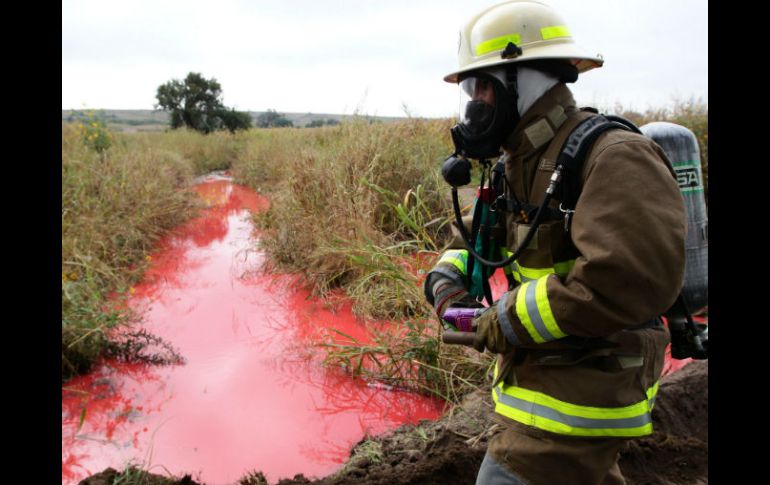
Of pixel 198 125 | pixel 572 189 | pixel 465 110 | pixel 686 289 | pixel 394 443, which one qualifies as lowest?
pixel 394 443

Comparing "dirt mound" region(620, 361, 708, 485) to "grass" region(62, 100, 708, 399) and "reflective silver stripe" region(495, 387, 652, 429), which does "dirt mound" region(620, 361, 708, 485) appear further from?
"reflective silver stripe" region(495, 387, 652, 429)

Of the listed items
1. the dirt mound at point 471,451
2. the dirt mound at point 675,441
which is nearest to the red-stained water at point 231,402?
the dirt mound at point 471,451

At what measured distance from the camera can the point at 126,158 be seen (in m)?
9.63

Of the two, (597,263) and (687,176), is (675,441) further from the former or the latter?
(597,263)

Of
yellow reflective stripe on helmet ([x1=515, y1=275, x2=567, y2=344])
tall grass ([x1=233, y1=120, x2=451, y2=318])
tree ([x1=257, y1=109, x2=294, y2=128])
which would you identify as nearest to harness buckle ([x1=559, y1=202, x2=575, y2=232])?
yellow reflective stripe on helmet ([x1=515, y1=275, x2=567, y2=344])

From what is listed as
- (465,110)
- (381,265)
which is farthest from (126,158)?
(465,110)

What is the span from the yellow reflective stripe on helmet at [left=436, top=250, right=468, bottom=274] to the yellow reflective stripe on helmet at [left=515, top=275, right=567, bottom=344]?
456mm

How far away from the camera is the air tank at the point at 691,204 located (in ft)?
5.70

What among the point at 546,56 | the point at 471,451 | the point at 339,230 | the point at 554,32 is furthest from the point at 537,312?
the point at 339,230

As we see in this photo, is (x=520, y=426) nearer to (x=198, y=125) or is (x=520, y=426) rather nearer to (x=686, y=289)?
(x=686, y=289)

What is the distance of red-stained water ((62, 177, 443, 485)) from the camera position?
3309 millimetres

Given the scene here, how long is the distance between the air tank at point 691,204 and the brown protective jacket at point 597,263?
0.28 metres

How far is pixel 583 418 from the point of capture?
4.70 ft
